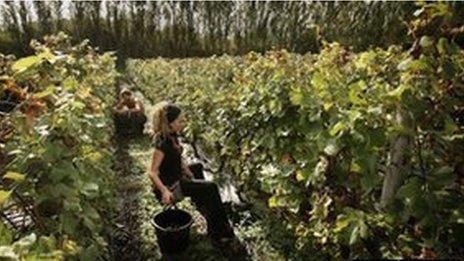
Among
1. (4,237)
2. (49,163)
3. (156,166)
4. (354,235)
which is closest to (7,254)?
(4,237)

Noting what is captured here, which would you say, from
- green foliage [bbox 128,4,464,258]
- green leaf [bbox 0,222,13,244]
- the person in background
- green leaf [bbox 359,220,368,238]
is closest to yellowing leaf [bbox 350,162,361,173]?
green foliage [bbox 128,4,464,258]

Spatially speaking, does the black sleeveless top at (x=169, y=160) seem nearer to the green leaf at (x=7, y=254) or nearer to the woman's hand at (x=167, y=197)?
the woman's hand at (x=167, y=197)

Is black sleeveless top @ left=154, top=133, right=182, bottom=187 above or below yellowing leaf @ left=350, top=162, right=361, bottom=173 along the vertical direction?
below

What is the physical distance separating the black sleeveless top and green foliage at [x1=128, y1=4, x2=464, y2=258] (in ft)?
2.59

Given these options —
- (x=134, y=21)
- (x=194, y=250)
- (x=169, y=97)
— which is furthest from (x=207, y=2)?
(x=194, y=250)

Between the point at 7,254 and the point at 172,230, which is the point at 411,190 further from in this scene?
the point at 172,230

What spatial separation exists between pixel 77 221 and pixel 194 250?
1961 mm

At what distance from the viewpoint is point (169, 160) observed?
5.38 metres

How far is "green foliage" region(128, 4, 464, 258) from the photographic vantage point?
2.75m

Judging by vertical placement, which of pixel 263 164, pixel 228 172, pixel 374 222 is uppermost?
pixel 374 222

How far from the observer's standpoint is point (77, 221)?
351 cm

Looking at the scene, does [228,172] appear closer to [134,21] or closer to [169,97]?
[169,97]

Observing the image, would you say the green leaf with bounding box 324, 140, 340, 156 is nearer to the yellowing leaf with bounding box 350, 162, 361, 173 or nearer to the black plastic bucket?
the yellowing leaf with bounding box 350, 162, 361, 173

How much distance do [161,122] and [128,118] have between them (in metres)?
5.24
